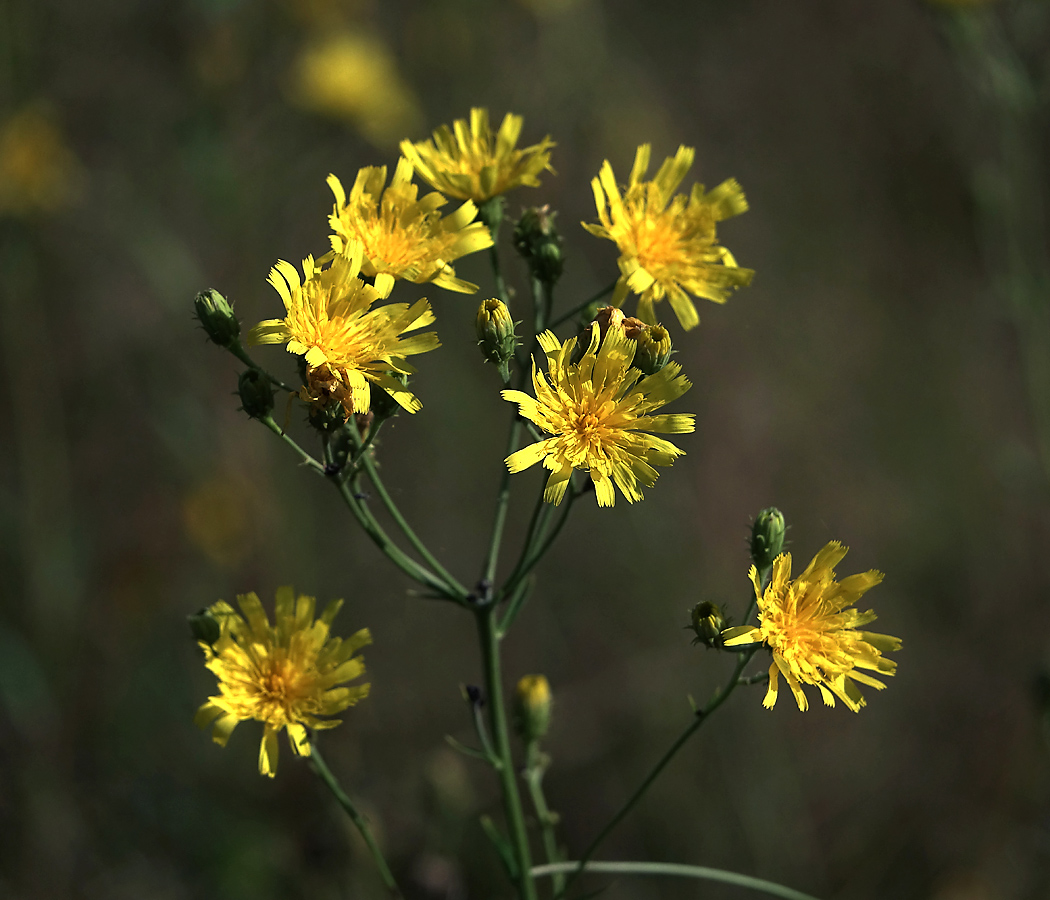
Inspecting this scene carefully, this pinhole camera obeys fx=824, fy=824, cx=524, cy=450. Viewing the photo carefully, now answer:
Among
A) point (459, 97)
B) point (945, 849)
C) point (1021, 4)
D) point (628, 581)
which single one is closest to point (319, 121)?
point (459, 97)

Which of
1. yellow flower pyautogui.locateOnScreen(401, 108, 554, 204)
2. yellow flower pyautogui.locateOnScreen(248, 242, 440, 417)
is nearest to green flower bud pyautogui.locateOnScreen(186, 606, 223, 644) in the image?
yellow flower pyautogui.locateOnScreen(248, 242, 440, 417)

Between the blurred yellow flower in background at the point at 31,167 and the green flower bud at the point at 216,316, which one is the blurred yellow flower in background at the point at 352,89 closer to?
the blurred yellow flower in background at the point at 31,167

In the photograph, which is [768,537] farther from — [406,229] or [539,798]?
[406,229]

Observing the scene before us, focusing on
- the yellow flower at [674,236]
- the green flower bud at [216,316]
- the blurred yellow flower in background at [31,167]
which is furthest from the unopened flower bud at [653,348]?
the blurred yellow flower in background at [31,167]

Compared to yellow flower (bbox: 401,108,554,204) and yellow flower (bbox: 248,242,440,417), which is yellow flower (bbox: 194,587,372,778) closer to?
yellow flower (bbox: 248,242,440,417)

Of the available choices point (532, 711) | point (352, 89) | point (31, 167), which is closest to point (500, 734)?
point (532, 711)

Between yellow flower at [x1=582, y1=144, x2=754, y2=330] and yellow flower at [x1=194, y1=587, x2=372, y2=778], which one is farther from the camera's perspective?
yellow flower at [x1=582, y1=144, x2=754, y2=330]
